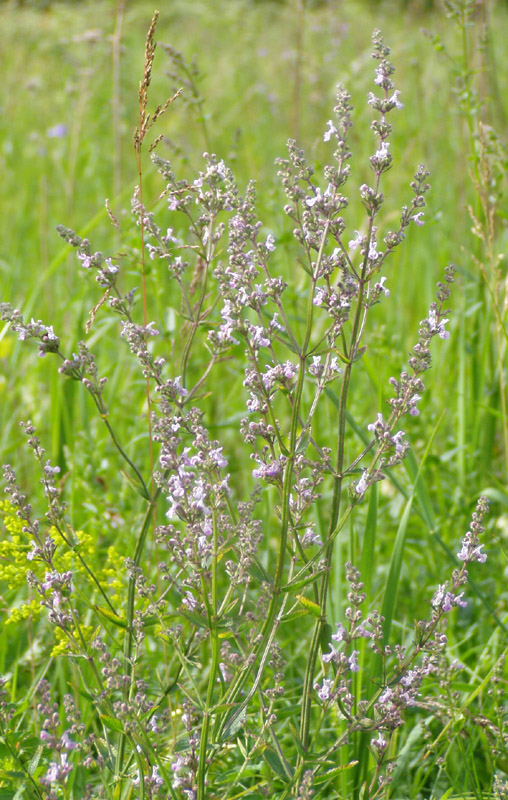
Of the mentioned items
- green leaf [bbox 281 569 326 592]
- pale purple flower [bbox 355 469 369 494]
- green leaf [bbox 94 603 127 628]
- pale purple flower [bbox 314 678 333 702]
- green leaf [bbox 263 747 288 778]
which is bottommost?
green leaf [bbox 263 747 288 778]

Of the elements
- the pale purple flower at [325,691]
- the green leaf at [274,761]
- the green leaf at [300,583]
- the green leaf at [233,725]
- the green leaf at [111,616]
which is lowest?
the green leaf at [274,761]

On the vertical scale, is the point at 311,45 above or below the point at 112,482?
above

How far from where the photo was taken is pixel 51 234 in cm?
507

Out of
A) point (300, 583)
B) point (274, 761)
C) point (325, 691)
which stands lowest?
point (274, 761)

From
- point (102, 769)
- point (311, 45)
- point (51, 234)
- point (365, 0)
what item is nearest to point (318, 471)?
point (102, 769)

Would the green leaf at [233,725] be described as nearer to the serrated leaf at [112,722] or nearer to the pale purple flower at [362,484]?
the serrated leaf at [112,722]

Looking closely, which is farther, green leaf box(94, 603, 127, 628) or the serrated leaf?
green leaf box(94, 603, 127, 628)

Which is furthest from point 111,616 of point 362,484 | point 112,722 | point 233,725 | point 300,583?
point 362,484

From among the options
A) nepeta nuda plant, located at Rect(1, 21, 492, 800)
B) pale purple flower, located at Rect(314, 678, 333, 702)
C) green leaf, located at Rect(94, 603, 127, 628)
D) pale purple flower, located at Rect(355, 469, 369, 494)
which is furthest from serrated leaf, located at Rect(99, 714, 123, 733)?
pale purple flower, located at Rect(355, 469, 369, 494)

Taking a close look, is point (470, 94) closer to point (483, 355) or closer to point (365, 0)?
point (483, 355)

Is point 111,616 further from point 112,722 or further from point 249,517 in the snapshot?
point 249,517

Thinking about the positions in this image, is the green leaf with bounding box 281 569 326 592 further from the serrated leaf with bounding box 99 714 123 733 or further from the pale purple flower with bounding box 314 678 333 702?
the serrated leaf with bounding box 99 714 123 733

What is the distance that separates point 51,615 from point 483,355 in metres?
1.95

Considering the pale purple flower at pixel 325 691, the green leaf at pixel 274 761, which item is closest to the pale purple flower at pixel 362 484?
the pale purple flower at pixel 325 691
